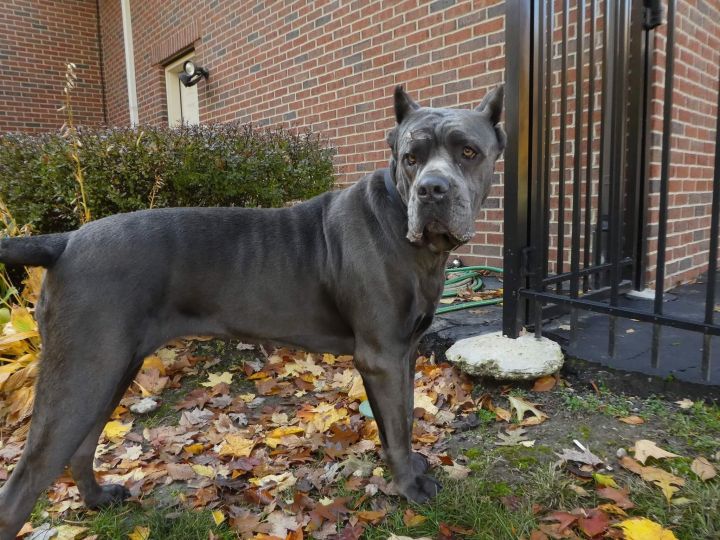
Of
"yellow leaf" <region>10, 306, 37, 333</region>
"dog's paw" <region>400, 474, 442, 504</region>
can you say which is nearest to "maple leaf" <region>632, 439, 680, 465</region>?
"dog's paw" <region>400, 474, 442, 504</region>

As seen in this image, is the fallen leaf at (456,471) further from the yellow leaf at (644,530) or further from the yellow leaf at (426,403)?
the yellow leaf at (644,530)

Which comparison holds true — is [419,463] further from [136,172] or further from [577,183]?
[136,172]

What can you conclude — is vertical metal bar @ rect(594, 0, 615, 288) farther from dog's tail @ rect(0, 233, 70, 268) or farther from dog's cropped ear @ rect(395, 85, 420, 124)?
dog's tail @ rect(0, 233, 70, 268)

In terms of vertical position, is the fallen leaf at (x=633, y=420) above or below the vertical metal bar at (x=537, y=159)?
below

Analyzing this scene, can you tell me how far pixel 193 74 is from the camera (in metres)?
8.30

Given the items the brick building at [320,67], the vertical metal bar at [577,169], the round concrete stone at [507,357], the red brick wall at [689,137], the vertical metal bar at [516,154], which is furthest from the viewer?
the brick building at [320,67]

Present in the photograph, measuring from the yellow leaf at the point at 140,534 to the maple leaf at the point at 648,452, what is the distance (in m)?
2.05

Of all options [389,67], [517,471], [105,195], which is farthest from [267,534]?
[389,67]

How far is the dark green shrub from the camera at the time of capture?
3857 millimetres

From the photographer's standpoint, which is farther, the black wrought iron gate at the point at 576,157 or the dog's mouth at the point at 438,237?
the black wrought iron gate at the point at 576,157

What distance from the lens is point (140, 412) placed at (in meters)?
3.14

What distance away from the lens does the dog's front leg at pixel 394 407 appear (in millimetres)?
2055

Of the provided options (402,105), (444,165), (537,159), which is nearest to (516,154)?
(537,159)

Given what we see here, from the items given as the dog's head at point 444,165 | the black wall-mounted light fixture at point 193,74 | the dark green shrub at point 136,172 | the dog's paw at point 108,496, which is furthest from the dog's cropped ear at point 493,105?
the black wall-mounted light fixture at point 193,74
